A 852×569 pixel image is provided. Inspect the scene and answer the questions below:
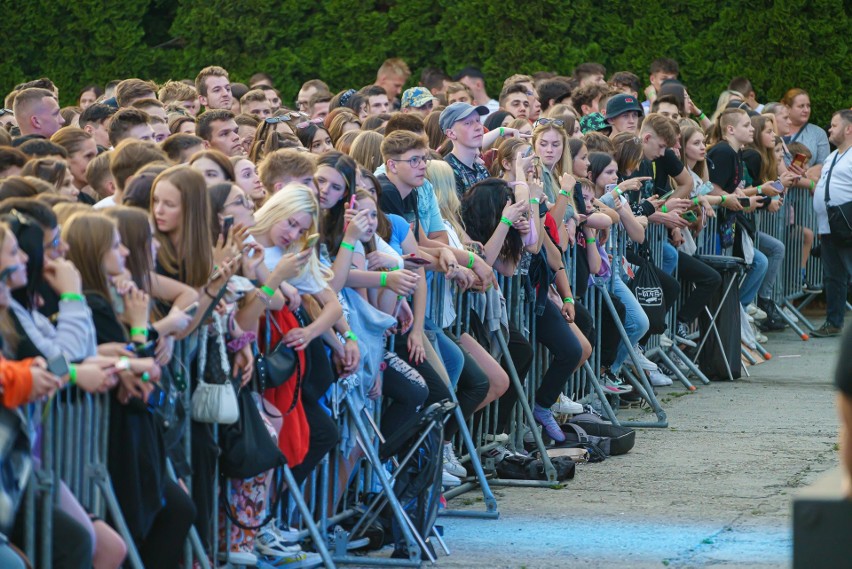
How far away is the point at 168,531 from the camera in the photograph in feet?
17.8

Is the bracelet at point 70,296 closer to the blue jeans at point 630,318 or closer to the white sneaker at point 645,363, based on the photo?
the blue jeans at point 630,318

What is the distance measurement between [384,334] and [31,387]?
116 inches

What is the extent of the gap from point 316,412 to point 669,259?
6000 millimetres

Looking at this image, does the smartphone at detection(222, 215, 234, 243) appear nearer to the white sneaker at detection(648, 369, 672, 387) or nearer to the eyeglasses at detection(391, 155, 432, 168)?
the eyeglasses at detection(391, 155, 432, 168)

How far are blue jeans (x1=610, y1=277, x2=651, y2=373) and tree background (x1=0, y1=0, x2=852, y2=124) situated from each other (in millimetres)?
6351

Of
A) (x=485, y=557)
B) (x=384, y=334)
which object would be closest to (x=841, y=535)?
(x=485, y=557)

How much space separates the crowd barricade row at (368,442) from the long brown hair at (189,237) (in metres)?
0.28

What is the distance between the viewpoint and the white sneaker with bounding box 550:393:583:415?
386 inches

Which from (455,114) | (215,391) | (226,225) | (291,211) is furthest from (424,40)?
(215,391)

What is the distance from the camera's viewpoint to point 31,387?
4.64 meters

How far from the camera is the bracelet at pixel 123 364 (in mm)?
5113

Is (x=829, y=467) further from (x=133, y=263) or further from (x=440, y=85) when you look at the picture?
(x=440, y=85)

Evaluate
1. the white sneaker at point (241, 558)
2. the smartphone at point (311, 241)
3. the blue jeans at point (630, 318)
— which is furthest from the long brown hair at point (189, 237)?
the blue jeans at point (630, 318)

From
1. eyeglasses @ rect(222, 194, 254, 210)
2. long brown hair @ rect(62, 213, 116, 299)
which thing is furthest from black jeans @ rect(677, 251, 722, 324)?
long brown hair @ rect(62, 213, 116, 299)
